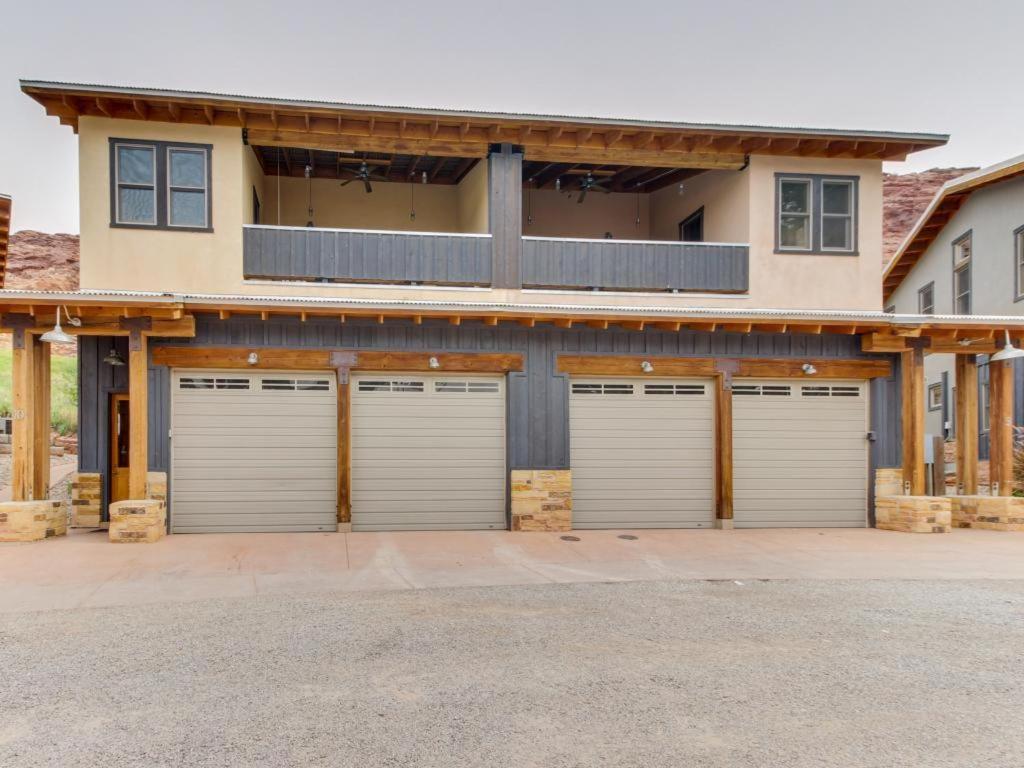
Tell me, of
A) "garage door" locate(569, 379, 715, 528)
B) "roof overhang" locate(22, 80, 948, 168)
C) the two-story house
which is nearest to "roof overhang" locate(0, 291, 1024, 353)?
the two-story house

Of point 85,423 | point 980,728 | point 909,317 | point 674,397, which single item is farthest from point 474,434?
point 980,728

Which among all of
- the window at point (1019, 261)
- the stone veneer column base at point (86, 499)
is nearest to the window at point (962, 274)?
the window at point (1019, 261)

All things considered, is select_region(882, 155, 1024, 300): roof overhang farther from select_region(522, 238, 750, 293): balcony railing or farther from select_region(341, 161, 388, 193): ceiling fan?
select_region(341, 161, 388, 193): ceiling fan

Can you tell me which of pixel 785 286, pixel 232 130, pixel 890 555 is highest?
pixel 232 130

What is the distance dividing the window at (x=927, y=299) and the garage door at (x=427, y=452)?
1650cm

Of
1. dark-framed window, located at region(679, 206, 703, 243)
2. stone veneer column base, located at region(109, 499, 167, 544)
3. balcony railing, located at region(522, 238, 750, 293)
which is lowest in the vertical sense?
stone veneer column base, located at region(109, 499, 167, 544)

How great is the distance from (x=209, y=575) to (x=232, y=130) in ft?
25.5

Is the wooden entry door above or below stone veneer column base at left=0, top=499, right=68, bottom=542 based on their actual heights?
above

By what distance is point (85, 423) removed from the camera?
11.7 metres

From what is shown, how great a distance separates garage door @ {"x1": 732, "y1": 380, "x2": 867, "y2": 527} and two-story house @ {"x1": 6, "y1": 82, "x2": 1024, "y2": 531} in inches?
1.5

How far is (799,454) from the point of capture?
12.8 m

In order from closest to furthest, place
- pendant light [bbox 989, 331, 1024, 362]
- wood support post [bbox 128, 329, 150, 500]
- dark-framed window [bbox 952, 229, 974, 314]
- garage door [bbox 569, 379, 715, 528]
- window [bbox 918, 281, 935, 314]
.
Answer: wood support post [bbox 128, 329, 150, 500], pendant light [bbox 989, 331, 1024, 362], garage door [bbox 569, 379, 715, 528], dark-framed window [bbox 952, 229, 974, 314], window [bbox 918, 281, 935, 314]

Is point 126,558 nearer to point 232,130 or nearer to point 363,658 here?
point 363,658

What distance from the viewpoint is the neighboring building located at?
17984 mm
